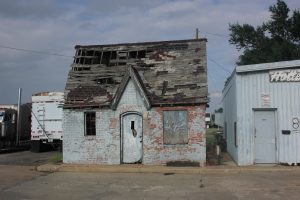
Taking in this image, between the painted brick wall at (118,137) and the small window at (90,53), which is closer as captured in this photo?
the painted brick wall at (118,137)

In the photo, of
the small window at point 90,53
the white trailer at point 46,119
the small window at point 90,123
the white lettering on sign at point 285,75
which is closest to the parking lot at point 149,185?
the small window at point 90,123

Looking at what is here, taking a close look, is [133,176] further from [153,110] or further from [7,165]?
[7,165]

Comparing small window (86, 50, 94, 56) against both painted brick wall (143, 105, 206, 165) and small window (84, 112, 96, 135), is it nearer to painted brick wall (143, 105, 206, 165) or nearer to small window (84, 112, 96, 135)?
small window (84, 112, 96, 135)

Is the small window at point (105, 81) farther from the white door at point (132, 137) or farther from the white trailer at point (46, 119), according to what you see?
the white trailer at point (46, 119)

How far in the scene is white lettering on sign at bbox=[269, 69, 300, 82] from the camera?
2119 centimetres

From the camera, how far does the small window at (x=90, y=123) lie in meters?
23.5

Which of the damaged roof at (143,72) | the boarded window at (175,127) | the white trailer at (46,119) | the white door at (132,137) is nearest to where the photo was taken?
the boarded window at (175,127)

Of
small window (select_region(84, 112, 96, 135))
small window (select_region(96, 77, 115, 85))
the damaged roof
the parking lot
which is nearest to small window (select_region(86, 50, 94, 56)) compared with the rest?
the damaged roof

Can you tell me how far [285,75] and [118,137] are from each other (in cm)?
774

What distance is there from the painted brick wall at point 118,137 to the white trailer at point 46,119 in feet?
25.7

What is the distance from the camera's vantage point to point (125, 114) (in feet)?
75.9

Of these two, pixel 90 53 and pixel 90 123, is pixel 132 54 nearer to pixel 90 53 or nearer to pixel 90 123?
pixel 90 53

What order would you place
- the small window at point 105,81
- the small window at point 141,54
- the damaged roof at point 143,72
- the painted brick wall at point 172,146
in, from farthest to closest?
1. the small window at point 141,54
2. the small window at point 105,81
3. the damaged roof at point 143,72
4. the painted brick wall at point 172,146

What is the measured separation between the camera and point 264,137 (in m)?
21.6
